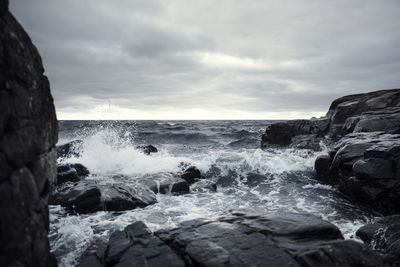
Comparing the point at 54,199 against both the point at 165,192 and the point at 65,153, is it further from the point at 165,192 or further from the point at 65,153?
the point at 65,153

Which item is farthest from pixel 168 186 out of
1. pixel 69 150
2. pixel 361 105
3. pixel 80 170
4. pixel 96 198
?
pixel 361 105

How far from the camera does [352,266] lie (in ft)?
11.0

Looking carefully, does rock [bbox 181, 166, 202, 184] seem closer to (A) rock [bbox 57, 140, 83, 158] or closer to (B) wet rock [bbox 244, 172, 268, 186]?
(B) wet rock [bbox 244, 172, 268, 186]

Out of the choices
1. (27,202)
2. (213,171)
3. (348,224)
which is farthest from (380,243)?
(213,171)

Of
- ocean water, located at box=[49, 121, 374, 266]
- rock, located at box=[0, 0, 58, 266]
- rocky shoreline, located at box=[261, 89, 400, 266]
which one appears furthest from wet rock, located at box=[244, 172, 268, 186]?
rock, located at box=[0, 0, 58, 266]

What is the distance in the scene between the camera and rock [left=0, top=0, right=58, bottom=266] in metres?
2.53

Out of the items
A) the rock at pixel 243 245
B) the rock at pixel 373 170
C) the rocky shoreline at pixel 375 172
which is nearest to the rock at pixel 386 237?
the rocky shoreline at pixel 375 172

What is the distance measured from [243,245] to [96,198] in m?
5.55

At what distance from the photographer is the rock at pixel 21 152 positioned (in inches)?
99.7

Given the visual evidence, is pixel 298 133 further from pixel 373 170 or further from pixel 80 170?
pixel 80 170

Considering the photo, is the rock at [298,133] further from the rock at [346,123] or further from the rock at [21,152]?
the rock at [21,152]

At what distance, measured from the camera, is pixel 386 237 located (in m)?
4.83

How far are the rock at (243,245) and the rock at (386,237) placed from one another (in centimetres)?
93

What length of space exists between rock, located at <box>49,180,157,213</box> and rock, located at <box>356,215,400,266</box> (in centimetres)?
612
